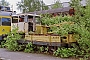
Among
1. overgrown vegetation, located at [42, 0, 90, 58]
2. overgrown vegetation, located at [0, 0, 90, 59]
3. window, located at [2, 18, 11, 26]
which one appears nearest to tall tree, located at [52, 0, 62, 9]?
window, located at [2, 18, 11, 26]

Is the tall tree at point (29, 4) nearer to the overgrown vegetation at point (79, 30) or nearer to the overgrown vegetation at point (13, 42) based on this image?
the overgrown vegetation at point (13, 42)

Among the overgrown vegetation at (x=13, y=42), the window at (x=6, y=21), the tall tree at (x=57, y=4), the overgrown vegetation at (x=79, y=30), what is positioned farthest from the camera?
the tall tree at (x=57, y=4)

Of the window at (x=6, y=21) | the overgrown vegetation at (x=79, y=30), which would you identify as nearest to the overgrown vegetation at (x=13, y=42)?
the overgrown vegetation at (x=79, y=30)

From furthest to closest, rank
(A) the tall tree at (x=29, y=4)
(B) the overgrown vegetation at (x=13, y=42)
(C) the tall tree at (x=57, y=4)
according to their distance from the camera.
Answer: (A) the tall tree at (x=29, y=4) < (C) the tall tree at (x=57, y=4) < (B) the overgrown vegetation at (x=13, y=42)

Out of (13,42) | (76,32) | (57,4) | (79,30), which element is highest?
(57,4)

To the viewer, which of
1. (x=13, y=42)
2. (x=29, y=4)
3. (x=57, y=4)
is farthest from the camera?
(x=29, y=4)

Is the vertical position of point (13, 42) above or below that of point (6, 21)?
below

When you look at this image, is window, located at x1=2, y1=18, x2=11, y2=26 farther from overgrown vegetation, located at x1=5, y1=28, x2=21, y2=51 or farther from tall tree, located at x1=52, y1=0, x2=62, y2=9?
tall tree, located at x1=52, y1=0, x2=62, y2=9

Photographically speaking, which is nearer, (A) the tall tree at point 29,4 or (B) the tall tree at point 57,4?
(B) the tall tree at point 57,4

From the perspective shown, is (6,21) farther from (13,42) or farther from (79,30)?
(79,30)

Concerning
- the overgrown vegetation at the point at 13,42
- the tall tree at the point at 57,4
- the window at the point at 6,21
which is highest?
the tall tree at the point at 57,4

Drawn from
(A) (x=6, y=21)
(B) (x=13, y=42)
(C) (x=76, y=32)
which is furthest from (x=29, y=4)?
(C) (x=76, y=32)

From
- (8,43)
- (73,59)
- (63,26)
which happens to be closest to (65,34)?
(63,26)

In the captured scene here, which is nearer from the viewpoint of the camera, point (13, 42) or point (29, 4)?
point (13, 42)
